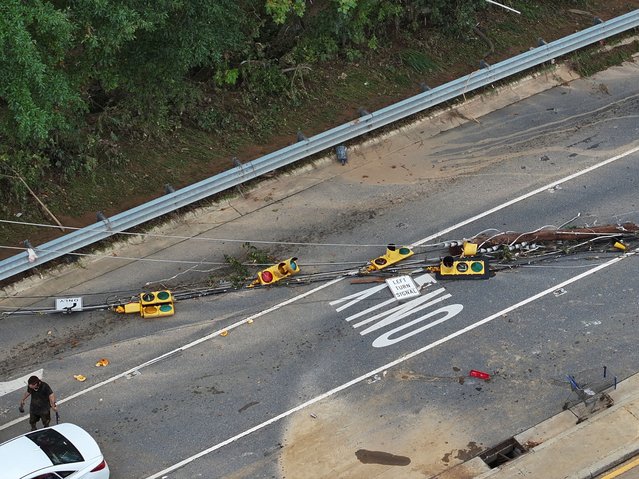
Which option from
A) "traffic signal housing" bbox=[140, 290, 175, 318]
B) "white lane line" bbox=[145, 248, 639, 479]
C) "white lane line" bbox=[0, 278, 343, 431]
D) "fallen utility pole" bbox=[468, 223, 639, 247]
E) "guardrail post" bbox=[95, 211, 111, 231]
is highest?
"guardrail post" bbox=[95, 211, 111, 231]

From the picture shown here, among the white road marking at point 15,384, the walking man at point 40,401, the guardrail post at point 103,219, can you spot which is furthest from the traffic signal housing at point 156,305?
the walking man at point 40,401

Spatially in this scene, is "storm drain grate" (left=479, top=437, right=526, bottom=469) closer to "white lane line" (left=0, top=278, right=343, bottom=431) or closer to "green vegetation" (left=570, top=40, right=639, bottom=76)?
"white lane line" (left=0, top=278, right=343, bottom=431)

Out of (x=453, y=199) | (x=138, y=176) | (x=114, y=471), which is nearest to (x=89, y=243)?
(x=138, y=176)

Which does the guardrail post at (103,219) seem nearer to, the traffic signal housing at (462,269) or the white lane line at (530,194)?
the white lane line at (530,194)

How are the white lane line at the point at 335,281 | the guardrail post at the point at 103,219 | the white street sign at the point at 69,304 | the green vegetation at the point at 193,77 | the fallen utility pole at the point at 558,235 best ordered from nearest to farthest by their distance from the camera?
the white lane line at the point at 335,281
the green vegetation at the point at 193,77
the white street sign at the point at 69,304
the fallen utility pole at the point at 558,235
the guardrail post at the point at 103,219

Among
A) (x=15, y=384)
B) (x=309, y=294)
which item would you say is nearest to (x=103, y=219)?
(x=15, y=384)

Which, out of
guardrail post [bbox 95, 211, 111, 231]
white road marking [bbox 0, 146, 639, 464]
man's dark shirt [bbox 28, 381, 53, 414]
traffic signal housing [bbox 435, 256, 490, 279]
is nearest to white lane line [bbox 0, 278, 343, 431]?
white road marking [bbox 0, 146, 639, 464]

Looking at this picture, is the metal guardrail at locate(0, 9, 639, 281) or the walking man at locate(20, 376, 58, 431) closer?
the walking man at locate(20, 376, 58, 431)
